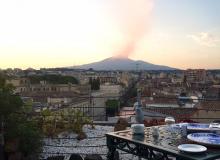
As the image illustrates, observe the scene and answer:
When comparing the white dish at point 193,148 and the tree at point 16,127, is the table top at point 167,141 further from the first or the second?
the tree at point 16,127

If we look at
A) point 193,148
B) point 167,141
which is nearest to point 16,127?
point 167,141

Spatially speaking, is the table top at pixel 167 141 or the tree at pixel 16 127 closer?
the table top at pixel 167 141

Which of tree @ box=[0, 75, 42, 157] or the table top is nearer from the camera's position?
the table top

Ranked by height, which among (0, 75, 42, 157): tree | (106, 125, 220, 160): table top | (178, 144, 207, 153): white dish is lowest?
(0, 75, 42, 157): tree

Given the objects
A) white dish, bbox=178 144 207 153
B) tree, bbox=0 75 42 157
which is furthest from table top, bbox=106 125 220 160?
tree, bbox=0 75 42 157

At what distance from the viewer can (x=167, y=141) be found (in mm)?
2273

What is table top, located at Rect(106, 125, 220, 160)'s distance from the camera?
194cm

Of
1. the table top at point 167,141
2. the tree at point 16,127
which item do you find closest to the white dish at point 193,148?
the table top at point 167,141

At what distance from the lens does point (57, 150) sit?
18.2 feet

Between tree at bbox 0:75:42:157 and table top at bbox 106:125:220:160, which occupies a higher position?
table top at bbox 106:125:220:160

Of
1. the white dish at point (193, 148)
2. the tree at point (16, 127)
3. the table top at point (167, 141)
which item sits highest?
the white dish at point (193, 148)

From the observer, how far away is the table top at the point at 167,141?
194 cm

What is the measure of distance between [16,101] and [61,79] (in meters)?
54.0

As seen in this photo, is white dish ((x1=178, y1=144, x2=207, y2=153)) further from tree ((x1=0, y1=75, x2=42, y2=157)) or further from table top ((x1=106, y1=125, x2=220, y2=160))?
tree ((x1=0, y1=75, x2=42, y2=157))
